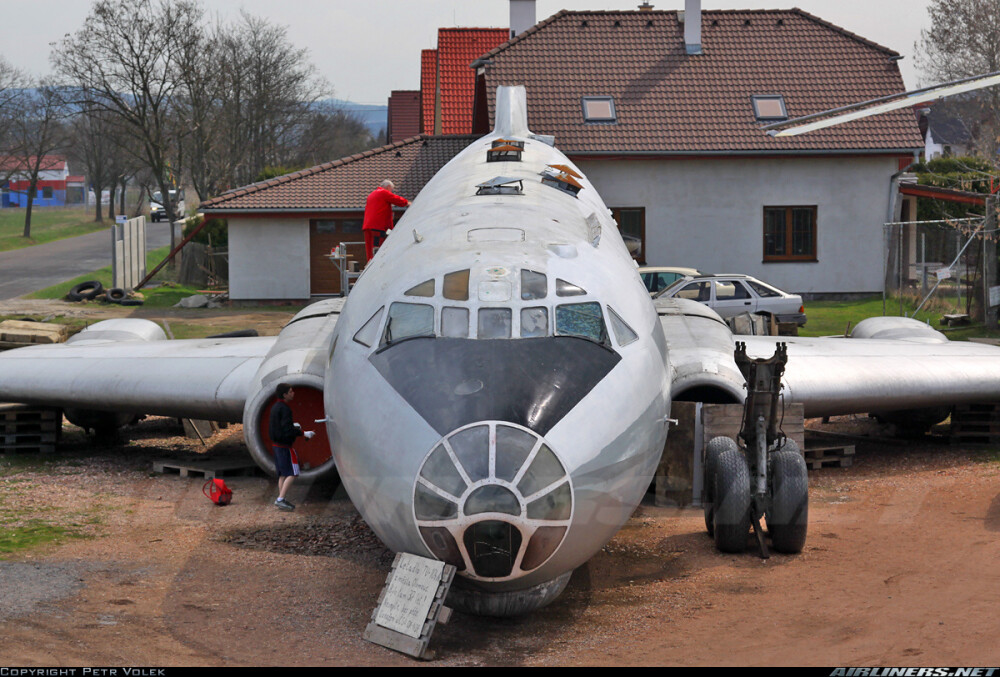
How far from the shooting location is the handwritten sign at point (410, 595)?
8477 mm

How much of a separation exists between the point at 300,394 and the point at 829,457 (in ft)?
23.9

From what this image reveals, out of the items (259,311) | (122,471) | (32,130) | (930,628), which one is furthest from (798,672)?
(32,130)

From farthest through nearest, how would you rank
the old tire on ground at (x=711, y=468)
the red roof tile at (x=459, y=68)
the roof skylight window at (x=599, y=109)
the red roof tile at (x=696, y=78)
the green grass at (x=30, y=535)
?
the red roof tile at (x=459, y=68)
the roof skylight window at (x=599, y=109)
the red roof tile at (x=696, y=78)
the green grass at (x=30, y=535)
the old tire on ground at (x=711, y=468)

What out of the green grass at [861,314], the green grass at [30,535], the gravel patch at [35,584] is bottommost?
the green grass at [30,535]

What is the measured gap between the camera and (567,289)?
32.4 feet

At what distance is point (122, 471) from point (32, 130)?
74.7 metres

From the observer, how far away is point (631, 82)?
35.1 metres

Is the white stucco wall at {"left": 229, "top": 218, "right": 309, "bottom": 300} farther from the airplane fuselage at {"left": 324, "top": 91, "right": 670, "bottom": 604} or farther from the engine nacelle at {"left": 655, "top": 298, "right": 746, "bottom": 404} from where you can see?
the airplane fuselage at {"left": 324, "top": 91, "right": 670, "bottom": 604}

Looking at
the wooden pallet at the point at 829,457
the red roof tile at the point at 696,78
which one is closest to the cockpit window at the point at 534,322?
the wooden pallet at the point at 829,457

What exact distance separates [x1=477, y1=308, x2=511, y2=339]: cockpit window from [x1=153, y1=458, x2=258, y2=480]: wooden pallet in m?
7.21

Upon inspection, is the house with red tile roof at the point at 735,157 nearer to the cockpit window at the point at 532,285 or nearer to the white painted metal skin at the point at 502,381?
the white painted metal skin at the point at 502,381

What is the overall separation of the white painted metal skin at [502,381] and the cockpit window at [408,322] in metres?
0.07

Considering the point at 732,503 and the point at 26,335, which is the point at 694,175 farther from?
the point at 732,503

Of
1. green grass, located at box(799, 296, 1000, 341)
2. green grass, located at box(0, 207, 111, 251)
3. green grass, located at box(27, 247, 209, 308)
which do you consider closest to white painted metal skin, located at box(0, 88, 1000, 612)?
green grass, located at box(799, 296, 1000, 341)
